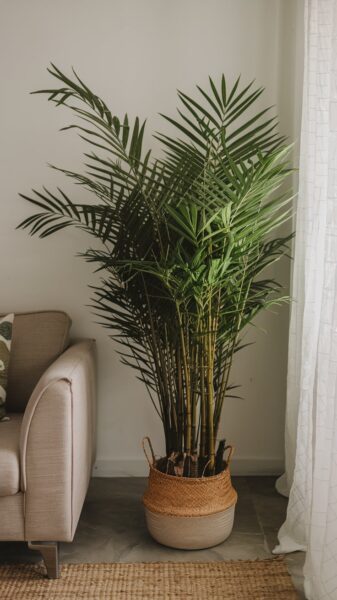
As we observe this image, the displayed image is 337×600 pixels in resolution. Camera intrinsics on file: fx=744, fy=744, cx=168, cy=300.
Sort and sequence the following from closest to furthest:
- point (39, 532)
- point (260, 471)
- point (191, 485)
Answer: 1. point (39, 532)
2. point (191, 485)
3. point (260, 471)

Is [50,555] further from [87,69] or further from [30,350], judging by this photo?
[87,69]

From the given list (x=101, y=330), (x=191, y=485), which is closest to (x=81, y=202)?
(x=101, y=330)

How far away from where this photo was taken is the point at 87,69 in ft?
9.75

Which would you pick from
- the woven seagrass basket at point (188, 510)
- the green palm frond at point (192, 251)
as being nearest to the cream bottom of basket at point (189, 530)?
the woven seagrass basket at point (188, 510)

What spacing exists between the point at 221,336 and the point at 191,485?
50cm

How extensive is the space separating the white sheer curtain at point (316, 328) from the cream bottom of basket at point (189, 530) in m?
0.22

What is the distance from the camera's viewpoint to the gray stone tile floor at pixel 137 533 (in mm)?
2436

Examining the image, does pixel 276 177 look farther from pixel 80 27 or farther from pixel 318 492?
pixel 80 27

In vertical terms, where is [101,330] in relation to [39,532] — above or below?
above

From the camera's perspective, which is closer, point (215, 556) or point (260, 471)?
point (215, 556)

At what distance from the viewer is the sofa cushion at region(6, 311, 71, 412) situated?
281 cm

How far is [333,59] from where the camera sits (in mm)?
2033

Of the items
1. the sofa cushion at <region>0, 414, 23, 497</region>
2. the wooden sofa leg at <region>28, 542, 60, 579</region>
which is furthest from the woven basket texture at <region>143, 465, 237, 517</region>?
the sofa cushion at <region>0, 414, 23, 497</region>

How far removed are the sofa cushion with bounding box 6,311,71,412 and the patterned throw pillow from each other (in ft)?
0.35
